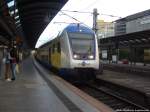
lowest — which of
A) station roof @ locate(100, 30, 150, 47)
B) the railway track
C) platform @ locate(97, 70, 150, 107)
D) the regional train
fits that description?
the railway track

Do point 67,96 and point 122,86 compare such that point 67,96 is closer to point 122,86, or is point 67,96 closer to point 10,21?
point 122,86

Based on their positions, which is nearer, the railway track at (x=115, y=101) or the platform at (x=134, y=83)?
the railway track at (x=115, y=101)

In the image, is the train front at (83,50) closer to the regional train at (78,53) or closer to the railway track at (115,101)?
the regional train at (78,53)

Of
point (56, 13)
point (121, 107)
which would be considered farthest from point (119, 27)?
point (121, 107)

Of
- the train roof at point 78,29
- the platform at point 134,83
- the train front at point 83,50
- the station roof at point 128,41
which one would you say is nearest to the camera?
the platform at point 134,83

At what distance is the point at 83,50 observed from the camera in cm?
2300

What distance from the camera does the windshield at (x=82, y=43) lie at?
2298cm

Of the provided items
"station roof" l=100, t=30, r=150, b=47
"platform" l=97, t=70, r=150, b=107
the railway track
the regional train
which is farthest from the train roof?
"station roof" l=100, t=30, r=150, b=47

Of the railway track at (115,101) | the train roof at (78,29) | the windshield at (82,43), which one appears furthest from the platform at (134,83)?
the train roof at (78,29)

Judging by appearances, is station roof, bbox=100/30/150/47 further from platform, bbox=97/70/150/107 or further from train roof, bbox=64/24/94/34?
train roof, bbox=64/24/94/34

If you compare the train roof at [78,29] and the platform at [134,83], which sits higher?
the train roof at [78,29]

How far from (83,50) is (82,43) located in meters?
0.52

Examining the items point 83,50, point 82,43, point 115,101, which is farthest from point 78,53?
point 115,101

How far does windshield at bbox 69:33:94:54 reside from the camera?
23.0 meters
